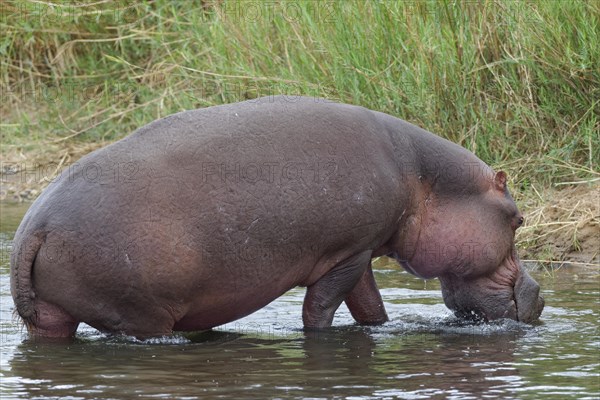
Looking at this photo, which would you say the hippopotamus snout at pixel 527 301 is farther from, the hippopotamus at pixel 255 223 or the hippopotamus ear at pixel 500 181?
the hippopotamus ear at pixel 500 181

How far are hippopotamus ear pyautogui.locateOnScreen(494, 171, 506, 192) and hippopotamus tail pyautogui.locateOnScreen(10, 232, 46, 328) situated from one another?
88.0 inches

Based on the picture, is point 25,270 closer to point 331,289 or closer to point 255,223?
point 255,223

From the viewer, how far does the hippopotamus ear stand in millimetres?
6227

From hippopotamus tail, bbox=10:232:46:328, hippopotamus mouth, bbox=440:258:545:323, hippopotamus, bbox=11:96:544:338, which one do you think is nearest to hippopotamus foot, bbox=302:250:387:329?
hippopotamus, bbox=11:96:544:338

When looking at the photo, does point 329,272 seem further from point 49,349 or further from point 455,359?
point 49,349

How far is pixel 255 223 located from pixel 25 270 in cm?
98

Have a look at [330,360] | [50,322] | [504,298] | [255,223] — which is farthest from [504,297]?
[50,322]

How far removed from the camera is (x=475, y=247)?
6.20 meters

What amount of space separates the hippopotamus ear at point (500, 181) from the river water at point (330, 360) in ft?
2.19

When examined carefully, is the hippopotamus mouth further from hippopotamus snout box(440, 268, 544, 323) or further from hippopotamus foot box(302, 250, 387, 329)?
hippopotamus foot box(302, 250, 387, 329)

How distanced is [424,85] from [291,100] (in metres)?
2.74

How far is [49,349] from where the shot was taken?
5.45 meters

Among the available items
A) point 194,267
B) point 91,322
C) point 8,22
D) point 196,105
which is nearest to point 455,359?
point 194,267

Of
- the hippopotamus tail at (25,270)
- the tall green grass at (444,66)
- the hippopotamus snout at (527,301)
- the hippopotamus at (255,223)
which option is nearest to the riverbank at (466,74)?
the tall green grass at (444,66)
